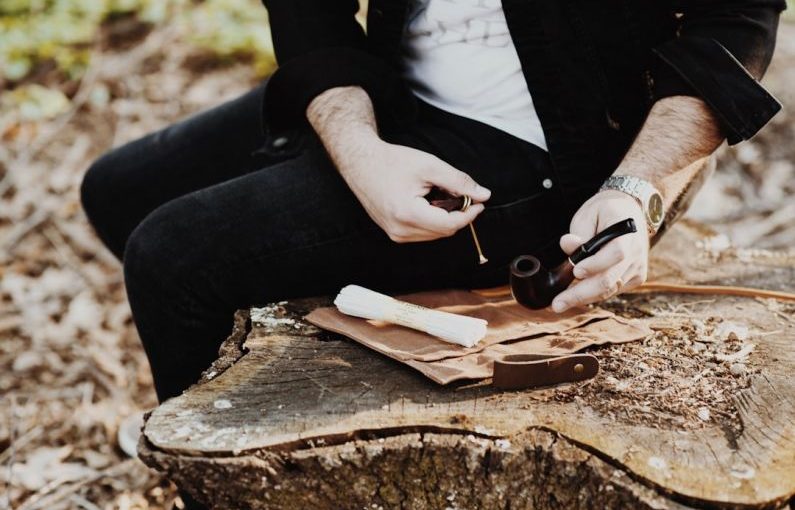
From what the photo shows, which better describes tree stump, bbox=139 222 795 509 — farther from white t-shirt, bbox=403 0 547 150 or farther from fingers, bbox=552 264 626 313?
white t-shirt, bbox=403 0 547 150

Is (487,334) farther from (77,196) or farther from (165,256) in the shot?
(77,196)

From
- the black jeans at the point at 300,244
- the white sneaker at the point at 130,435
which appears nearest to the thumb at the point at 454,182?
the black jeans at the point at 300,244

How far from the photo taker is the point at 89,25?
4520 millimetres

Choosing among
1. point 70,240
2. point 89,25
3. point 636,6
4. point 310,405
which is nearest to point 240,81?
point 89,25

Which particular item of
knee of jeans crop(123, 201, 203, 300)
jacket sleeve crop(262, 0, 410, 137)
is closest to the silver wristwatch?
jacket sleeve crop(262, 0, 410, 137)

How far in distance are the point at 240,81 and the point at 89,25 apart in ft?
3.58

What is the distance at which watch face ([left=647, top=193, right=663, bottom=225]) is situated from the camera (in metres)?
1.56

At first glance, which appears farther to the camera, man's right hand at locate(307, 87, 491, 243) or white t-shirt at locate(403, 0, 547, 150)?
white t-shirt at locate(403, 0, 547, 150)

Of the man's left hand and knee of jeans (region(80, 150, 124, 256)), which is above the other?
the man's left hand

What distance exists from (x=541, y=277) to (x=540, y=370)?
20 centimetres

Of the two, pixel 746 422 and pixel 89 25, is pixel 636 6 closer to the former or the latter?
pixel 746 422

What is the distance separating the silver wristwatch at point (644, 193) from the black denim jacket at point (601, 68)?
5.4 inches

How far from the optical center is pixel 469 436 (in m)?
1.27

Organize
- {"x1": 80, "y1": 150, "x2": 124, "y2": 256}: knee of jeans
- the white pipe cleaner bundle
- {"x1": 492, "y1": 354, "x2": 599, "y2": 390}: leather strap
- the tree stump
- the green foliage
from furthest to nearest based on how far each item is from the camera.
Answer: the green foliage
{"x1": 80, "y1": 150, "x2": 124, "y2": 256}: knee of jeans
the white pipe cleaner bundle
{"x1": 492, "y1": 354, "x2": 599, "y2": 390}: leather strap
the tree stump
